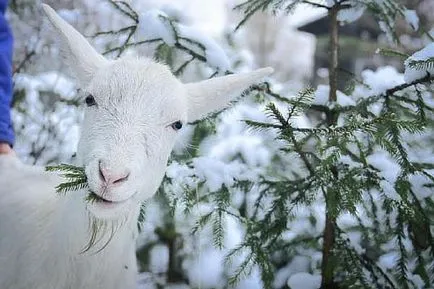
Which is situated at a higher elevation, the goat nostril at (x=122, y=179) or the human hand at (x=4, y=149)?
the human hand at (x=4, y=149)

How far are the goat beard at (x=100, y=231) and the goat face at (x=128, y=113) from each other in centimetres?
17

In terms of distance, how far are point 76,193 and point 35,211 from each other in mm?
406

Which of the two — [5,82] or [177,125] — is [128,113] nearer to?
[177,125]

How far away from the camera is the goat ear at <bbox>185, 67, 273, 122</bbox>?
261cm

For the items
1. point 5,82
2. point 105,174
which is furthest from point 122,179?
point 5,82

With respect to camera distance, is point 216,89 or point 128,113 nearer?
point 128,113

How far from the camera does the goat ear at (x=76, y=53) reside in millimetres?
2516

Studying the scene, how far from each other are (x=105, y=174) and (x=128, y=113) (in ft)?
1.18

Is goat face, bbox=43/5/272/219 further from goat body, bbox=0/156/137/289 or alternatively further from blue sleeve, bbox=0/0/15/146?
blue sleeve, bbox=0/0/15/146

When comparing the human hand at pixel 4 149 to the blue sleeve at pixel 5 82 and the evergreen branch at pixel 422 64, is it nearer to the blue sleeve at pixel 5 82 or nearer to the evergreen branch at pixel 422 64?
the blue sleeve at pixel 5 82

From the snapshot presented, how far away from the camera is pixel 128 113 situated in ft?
7.09

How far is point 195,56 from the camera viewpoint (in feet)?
10.6

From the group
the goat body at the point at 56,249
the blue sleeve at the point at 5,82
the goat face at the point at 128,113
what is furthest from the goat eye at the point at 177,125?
the blue sleeve at the point at 5,82

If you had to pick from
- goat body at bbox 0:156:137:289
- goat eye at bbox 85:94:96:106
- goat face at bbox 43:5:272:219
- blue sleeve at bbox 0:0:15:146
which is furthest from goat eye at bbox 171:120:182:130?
blue sleeve at bbox 0:0:15:146
